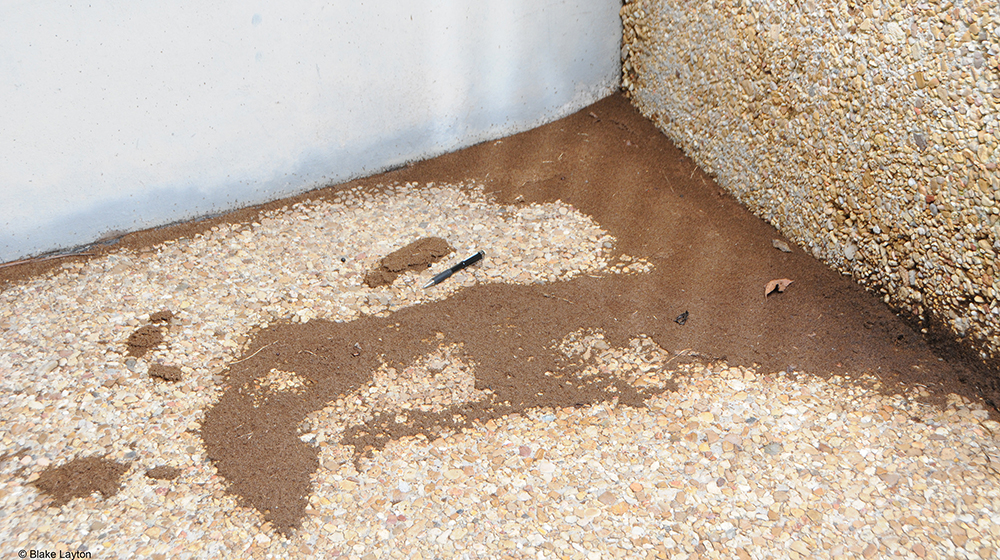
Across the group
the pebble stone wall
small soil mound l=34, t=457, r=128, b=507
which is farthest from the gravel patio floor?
the pebble stone wall

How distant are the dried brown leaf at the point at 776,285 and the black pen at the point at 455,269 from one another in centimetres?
159

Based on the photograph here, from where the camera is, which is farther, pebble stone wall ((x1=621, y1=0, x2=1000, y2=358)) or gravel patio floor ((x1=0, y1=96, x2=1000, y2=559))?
pebble stone wall ((x1=621, y1=0, x2=1000, y2=358))

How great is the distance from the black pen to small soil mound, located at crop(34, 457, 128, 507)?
1.73 m

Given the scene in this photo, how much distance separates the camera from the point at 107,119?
3.79 metres

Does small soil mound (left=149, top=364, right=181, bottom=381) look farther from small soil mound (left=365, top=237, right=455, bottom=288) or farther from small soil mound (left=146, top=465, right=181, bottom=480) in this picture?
small soil mound (left=365, top=237, right=455, bottom=288)

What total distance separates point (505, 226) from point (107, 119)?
92.3 inches

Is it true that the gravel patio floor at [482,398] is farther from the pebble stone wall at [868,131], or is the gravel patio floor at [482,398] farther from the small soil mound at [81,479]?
the pebble stone wall at [868,131]

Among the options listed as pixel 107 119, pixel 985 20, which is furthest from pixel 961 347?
pixel 107 119

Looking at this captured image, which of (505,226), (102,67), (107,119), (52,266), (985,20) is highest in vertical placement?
(102,67)

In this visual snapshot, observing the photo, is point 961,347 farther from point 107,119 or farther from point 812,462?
point 107,119

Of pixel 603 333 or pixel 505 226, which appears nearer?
pixel 603 333

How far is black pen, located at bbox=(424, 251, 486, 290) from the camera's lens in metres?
3.84

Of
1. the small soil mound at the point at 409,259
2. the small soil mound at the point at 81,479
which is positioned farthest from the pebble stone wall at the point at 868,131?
the small soil mound at the point at 81,479

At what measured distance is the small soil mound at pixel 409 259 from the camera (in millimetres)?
3883
